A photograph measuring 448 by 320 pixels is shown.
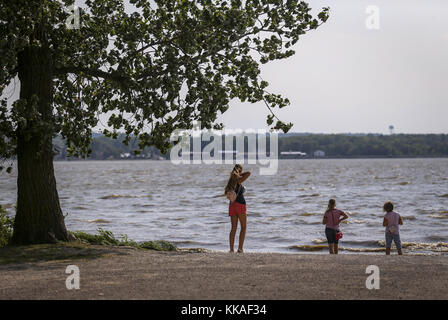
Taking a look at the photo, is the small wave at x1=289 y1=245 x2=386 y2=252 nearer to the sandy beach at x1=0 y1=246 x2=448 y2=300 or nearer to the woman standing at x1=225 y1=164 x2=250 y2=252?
the woman standing at x1=225 y1=164 x2=250 y2=252

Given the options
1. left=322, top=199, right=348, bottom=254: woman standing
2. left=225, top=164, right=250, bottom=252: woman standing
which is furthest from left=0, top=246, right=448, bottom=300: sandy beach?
left=322, top=199, right=348, bottom=254: woman standing

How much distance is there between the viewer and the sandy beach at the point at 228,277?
27.9 ft

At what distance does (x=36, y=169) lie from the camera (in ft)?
45.8

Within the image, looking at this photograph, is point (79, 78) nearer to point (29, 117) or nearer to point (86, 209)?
point (29, 117)

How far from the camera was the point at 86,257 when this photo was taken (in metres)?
12.6

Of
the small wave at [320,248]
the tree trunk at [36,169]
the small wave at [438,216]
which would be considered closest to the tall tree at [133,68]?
the tree trunk at [36,169]

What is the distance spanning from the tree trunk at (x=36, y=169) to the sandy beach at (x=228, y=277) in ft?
6.93

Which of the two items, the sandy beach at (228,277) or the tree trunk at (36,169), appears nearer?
the sandy beach at (228,277)

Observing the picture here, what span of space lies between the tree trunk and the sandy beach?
211 cm

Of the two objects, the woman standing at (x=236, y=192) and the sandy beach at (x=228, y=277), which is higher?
the woman standing at (x=236, y=192)

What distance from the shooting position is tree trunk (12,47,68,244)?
13875 millimetres

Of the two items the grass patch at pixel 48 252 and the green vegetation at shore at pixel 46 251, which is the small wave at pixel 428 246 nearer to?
the green vegetation at shore at pixel 46 251
